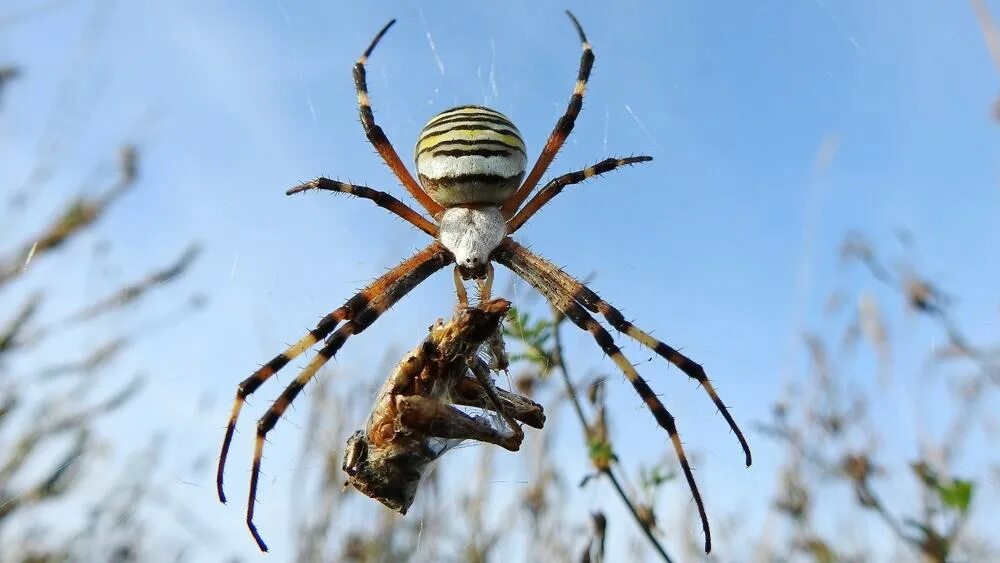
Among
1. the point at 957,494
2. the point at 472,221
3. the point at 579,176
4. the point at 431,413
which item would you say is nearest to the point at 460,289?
the point at 472,221

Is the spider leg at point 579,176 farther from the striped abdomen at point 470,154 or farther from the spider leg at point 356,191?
the spider leg at point 356,191

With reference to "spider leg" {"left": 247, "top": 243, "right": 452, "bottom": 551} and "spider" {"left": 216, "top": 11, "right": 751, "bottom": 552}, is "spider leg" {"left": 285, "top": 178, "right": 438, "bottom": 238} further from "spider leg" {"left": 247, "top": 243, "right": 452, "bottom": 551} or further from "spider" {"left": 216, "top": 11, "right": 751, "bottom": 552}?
"spider leg" {"left": 247, "top": 243, "right": 452, "bottom": 551}

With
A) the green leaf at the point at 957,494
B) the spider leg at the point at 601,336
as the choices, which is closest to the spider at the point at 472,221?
the spider leg at the point at 601,336

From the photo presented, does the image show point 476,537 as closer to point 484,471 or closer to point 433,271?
point 484,471

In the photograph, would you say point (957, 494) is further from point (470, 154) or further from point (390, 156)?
point (390, 156)

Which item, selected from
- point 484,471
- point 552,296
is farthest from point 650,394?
point 484,471

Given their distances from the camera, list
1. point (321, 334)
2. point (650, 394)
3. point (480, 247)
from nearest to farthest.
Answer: point (650, 394), point (321, 334), point (480, 247)

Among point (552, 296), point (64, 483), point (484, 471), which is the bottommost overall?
point (64, 483)
